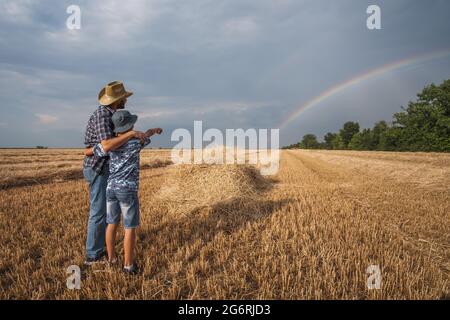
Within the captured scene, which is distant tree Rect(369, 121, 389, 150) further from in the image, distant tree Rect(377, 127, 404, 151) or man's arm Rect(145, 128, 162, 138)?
man's arm Rect(145, 128, 162, 138)

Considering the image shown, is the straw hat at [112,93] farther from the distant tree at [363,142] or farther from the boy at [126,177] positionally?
the distant tree at [363,142]

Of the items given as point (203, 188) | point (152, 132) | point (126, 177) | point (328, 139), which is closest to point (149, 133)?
point (152, 132)

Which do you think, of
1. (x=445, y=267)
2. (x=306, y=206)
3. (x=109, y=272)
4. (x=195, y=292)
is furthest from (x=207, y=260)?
(x=306, y=206)

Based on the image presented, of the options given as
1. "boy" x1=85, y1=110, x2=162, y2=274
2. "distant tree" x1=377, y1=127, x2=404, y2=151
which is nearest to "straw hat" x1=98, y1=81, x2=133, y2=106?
"boy" x1=85, y1=110, x2=162, y2=274

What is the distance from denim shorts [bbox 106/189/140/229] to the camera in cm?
346

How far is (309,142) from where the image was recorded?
13888cm

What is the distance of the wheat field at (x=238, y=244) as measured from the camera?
3218 mm

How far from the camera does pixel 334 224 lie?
5.65 m

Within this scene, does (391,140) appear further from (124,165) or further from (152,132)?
(124,165)

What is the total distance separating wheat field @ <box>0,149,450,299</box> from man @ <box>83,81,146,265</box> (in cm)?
35

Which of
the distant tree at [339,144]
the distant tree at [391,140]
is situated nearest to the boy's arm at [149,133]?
the distant tree at [391,140]

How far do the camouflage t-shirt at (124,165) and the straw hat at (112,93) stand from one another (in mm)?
601

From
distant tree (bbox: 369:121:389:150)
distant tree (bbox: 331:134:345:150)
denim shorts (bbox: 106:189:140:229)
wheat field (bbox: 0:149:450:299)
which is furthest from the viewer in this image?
distant tree (bbox: 331:134:345:150)
